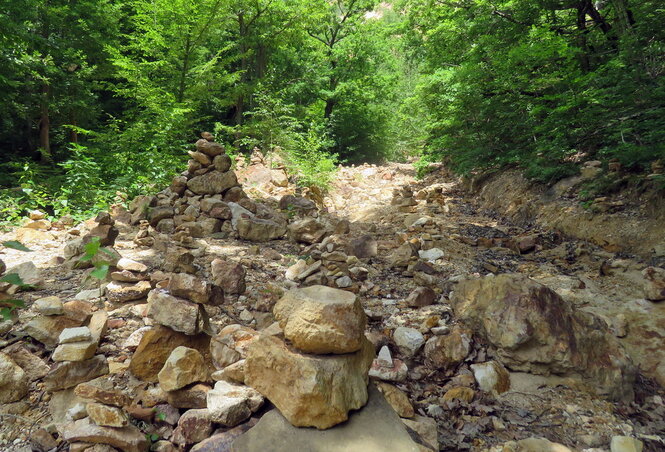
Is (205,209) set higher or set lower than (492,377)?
higher

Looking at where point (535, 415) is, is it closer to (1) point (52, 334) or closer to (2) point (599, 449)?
(2) point (599, 449)

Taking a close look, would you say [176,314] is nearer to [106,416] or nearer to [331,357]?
[106,416]

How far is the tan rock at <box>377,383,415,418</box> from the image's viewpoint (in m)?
1.76

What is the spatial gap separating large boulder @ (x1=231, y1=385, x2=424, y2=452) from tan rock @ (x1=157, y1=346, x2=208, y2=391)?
428 millimetres

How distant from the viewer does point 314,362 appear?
153 centimetres

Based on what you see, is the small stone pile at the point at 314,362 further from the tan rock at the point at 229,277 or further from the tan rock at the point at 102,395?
the tan rock at the point at 229,277

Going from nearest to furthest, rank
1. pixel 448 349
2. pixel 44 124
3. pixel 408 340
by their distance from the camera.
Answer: pixel 448 349 < pixel 408 340 < pixel 44 124

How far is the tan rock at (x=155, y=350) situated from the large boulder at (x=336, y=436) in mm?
698

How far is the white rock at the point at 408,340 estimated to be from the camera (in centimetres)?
227

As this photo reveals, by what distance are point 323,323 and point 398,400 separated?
0.66 m

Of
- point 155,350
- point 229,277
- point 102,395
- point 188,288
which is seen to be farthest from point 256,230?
point 102,395

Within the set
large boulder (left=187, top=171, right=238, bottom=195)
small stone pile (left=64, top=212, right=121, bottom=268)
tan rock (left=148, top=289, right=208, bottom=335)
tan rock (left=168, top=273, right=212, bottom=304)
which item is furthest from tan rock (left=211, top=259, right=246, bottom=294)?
large boulder (left=187, top=171, right=238, bottom=195)

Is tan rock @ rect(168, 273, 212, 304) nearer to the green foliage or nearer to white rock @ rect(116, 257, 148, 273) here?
white rock @ rect(116, 257, 148, 273)

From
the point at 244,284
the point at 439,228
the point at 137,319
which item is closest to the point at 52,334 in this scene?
the point at 137,319
